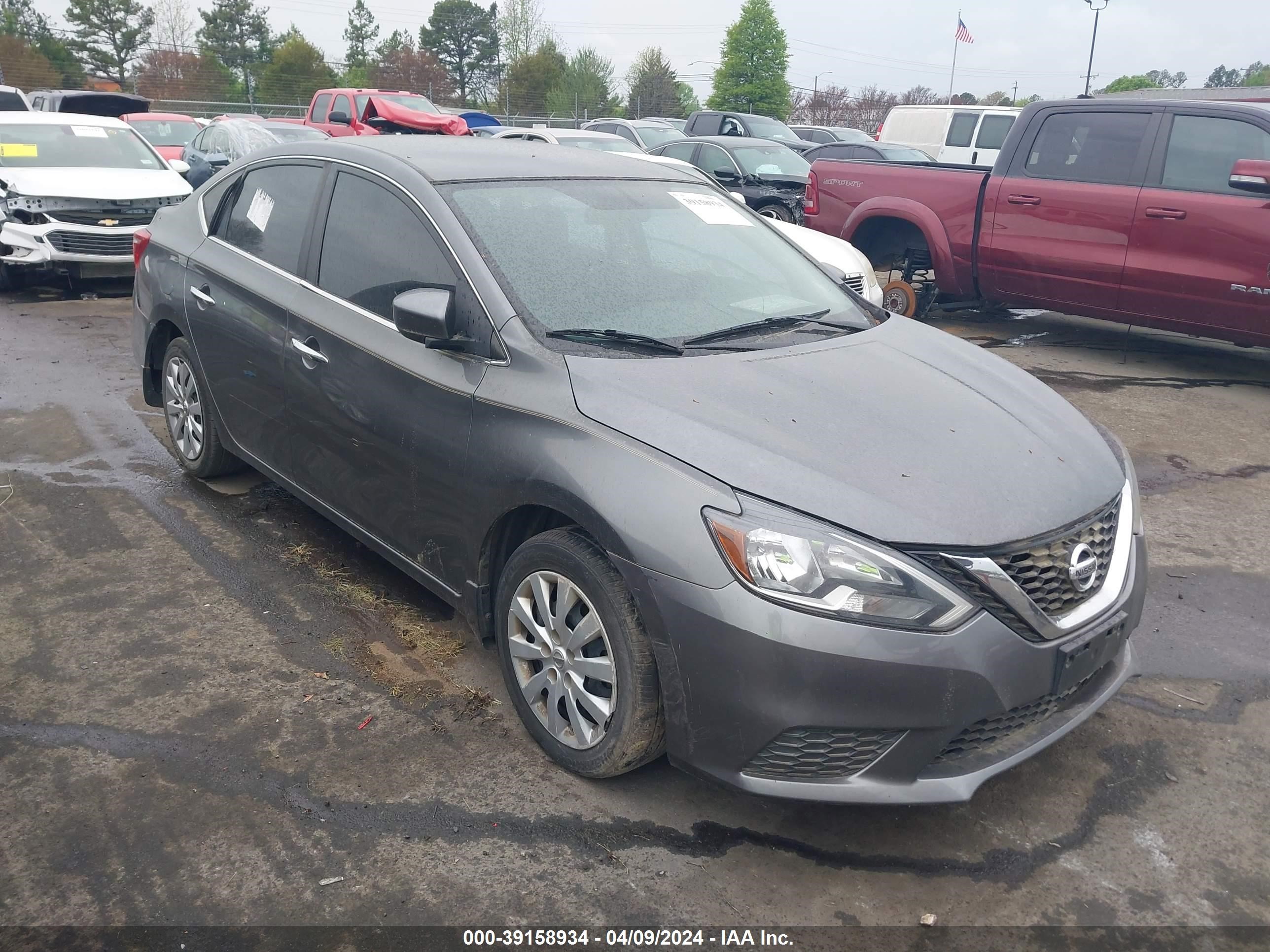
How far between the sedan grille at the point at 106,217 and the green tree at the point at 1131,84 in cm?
7804

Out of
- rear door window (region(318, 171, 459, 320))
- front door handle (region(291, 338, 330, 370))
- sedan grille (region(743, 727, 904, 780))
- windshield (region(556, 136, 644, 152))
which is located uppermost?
windshield (region(556, 136, 644, 152))

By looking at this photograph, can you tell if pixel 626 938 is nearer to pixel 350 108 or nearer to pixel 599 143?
pixel 599 143

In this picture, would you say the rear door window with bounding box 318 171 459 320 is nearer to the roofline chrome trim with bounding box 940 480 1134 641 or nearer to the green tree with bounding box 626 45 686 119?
the roofline chrome trim with bounding box 940 480 1134 641

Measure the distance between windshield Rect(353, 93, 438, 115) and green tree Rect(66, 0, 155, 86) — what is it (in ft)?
167

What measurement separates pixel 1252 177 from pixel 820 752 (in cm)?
614

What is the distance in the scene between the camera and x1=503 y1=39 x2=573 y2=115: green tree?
181 ft

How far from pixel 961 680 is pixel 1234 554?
2.94m

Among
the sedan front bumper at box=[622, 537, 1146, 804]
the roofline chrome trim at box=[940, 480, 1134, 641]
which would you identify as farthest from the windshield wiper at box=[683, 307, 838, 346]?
the roofline chrome trim at box=[940, 480, 1134, 641]

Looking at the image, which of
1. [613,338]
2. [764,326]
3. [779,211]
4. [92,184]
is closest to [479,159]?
[613,338]

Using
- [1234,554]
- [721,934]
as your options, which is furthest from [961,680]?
[1234,554]

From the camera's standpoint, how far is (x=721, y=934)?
2463 millimetres

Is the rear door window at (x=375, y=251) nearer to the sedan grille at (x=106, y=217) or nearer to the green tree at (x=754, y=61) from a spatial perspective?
the sedan grille at (x=106, y=217)

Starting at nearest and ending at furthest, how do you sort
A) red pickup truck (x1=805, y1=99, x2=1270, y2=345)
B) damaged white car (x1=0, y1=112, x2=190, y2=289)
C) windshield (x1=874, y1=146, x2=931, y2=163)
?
red pickup truck (x1=805, y1=99, x2=1270, y2=345), damaged white car (x1=0, y1=112, x2=190, y2=289), windshield (x1=874, y1=146, x2=931, y2=163)

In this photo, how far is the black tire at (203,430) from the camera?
4.82 meters
